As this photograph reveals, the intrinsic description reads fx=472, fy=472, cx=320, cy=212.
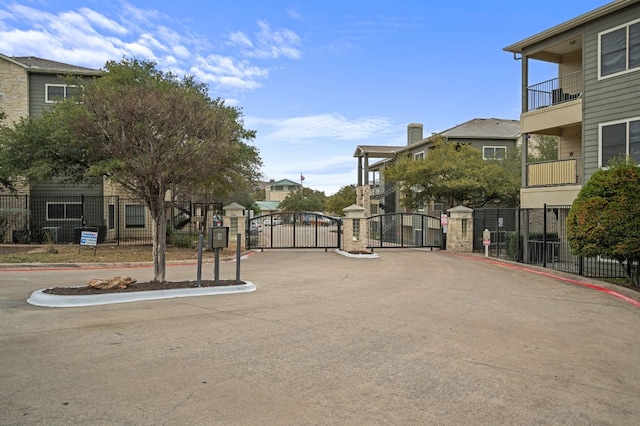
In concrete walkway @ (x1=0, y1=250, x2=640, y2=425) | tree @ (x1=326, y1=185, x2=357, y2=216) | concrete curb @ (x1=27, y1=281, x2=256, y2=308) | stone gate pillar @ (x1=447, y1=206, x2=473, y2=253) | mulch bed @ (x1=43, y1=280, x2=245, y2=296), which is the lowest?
concrete walkway @ (x1=0, y1=250, x2=640, y2=425)

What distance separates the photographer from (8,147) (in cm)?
2006

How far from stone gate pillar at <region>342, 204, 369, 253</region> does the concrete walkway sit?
10428 mm

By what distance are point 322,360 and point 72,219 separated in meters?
25.3

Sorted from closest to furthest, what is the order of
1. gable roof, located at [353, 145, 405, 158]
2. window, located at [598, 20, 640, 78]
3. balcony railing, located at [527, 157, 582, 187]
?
window, located at [598, 20, 640, 78], balcony railing, located at [527, 157, 582, 187], gable roof, located at [353, 145, 405, 158]

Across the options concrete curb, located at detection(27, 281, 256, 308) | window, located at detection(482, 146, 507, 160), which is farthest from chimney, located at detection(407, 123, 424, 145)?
concrete curb, located at detection(27, 281, 256, 308)

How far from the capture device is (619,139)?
16531 mm

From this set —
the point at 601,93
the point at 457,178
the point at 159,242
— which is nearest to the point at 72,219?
the point at 159,242

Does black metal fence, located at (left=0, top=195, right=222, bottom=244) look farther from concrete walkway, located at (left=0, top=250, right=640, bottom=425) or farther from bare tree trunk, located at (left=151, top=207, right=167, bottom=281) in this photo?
concrete walkway, located at (left=0, top=250, right=640, bottom=425)

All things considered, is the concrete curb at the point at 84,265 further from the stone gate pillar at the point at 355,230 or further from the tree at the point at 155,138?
the stone gate pillar at the point at 355,230

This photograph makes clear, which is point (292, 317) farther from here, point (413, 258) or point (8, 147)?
point (8, 147)

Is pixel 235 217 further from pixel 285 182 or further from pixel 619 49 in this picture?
pixel 285 182

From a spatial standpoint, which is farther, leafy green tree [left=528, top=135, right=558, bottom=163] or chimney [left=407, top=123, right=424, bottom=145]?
chimney [left=407, top=123, right=424, bottom=145]

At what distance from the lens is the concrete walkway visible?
4.30 meters

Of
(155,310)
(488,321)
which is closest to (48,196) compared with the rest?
(155,310)
